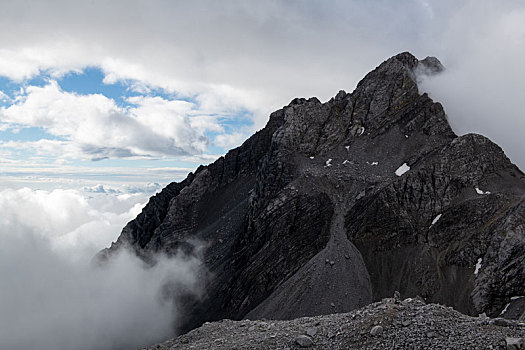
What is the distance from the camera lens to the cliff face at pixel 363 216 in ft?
205

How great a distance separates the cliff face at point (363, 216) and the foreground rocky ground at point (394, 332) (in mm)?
33114

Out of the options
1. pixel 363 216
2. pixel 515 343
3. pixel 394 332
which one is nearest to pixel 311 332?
pixel 394 332

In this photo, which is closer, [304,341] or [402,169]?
[304,341]

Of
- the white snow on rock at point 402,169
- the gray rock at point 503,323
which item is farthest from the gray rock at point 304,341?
the white snow on rock at point 402,169

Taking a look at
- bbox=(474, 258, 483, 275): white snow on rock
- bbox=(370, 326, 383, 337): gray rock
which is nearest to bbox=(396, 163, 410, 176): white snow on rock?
bbox=(474, 258, 483, 275): white snow on rock

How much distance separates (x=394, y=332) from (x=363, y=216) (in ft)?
179

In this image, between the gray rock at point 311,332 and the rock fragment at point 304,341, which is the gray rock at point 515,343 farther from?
the gray rock at point 311,332

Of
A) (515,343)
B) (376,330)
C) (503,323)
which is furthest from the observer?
(376,330)

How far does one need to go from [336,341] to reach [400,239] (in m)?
50.9

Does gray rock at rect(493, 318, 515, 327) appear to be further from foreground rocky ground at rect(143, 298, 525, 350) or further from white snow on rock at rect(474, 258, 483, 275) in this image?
white snow on rock at rect(474, 258, 483, 275)

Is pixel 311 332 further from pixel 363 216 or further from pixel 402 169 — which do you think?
pixel 402 169

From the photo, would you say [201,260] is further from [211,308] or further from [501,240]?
[501,240]

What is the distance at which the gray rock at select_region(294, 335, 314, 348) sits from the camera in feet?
90.0

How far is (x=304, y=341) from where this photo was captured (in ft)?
90.6
